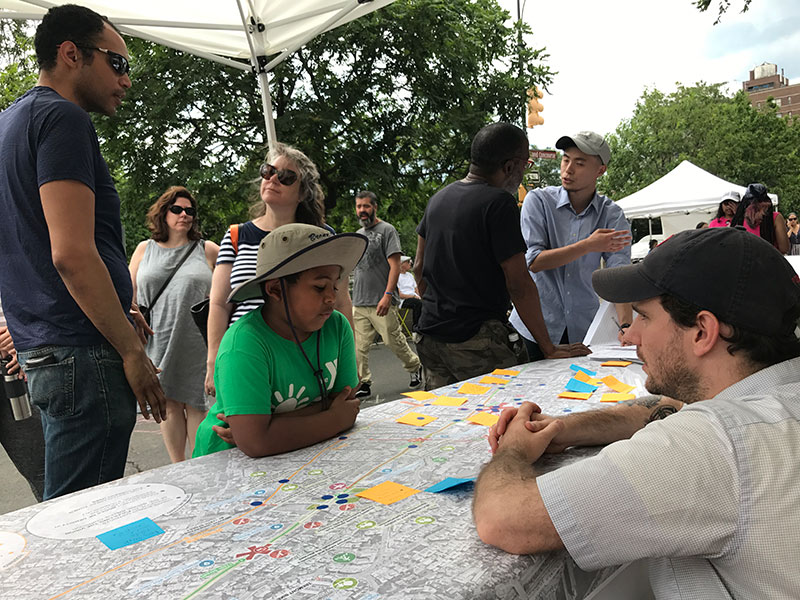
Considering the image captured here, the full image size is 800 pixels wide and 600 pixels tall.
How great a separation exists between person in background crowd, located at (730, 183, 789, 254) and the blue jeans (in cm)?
614

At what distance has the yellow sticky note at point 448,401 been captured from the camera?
6.75 ft

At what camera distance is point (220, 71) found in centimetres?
867

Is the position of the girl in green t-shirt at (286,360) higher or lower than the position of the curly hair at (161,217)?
lower

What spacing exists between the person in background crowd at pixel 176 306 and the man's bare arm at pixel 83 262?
145cm

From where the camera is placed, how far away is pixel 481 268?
9.31 feet

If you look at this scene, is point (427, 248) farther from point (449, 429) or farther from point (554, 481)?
point (554, 481)

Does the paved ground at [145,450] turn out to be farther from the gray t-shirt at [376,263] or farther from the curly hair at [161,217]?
the curly hair at [161,217]

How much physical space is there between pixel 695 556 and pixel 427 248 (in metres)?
2.19

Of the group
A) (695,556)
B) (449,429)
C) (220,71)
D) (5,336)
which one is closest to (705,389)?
(695,556)

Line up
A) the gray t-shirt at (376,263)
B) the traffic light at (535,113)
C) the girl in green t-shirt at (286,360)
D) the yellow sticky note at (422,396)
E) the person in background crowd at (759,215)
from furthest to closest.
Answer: the traffic light at (535,113), the gray t-shirt at (376,263), the person in background crowd at (759,215), the yellow sticky note at (422,396), the girl in green t-shirt at (286,360)

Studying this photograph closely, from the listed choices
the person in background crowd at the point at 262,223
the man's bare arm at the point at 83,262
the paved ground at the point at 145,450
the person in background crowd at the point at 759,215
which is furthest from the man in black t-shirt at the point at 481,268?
the person in background crowd at the point at 759,215

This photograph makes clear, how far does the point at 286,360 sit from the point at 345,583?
91 centimetres

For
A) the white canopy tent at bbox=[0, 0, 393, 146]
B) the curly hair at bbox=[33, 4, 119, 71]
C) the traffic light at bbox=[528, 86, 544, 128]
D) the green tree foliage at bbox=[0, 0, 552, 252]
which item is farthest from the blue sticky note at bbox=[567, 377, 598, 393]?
the traffic light at bbox=[528, 86, 544, 128]

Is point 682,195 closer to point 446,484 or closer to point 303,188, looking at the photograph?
point 303,188
